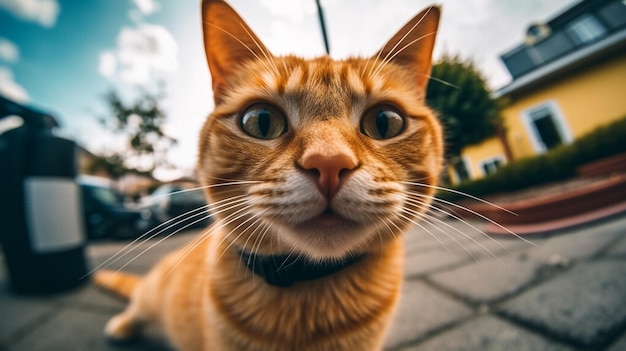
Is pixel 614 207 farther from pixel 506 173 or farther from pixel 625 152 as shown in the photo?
pixel 506 173

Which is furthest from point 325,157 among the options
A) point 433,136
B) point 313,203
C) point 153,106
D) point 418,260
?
point 153,106

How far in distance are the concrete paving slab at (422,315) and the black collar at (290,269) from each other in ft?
1.93

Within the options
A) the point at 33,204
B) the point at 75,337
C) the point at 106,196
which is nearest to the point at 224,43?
the point at 75,337

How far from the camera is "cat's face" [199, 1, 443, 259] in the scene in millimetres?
609

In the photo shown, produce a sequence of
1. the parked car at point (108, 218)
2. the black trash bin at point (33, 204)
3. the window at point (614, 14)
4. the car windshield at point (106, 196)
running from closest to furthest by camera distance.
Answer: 1. the window at point (614, 14)
2. the black trash bin at point (33, 204)
3. the parked car at point (108, 218)
4. the car windshield at point (106, 196)

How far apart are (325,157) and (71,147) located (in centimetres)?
267

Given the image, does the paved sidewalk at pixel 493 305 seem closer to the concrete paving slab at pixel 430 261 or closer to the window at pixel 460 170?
the concrete paving slab at pixel 430 261

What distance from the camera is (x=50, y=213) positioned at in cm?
204

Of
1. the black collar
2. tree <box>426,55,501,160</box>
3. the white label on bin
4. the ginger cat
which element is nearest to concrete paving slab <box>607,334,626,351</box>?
the ginger cat

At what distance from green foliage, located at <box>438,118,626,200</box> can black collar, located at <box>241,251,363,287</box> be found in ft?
4.75

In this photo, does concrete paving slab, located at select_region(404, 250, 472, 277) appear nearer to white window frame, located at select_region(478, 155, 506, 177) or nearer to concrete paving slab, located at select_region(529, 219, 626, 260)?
concrete paving slab, located at select_region(529, 219, 626, 260)

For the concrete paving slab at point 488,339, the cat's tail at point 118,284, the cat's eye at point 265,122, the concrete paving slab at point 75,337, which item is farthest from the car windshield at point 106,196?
the concrete paving slab at point 488,339

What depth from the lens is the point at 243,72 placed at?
103 centimetres

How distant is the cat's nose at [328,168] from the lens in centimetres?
58
